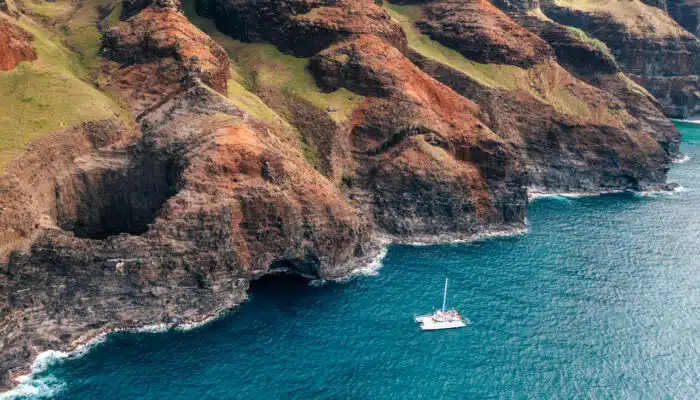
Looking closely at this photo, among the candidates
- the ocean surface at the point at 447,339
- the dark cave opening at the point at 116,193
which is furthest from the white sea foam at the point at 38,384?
the dark cave opening at the point at 116,193

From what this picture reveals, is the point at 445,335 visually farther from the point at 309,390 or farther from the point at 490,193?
the point at 490,193

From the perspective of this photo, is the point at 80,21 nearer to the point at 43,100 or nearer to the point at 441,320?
the point at 43,100

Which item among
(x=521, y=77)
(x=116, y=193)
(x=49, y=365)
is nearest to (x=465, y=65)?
(x=521, y=77)

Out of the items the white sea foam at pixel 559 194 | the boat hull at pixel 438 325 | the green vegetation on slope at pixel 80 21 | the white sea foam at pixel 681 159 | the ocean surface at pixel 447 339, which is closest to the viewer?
the ocean surface at pixel 447 339

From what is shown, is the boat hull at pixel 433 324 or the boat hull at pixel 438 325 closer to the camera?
Answer: the boat hull at pixel 438 325

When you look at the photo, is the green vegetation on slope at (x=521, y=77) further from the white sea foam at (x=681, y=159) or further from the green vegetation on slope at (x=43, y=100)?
the green vegetation on slope at (x=43, y=100)

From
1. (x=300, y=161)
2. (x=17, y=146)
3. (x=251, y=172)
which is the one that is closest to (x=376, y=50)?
(x=300, y=161)

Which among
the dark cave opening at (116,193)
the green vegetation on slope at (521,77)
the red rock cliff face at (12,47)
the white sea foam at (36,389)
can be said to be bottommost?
the white sea foam at (36,389)
